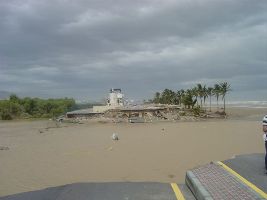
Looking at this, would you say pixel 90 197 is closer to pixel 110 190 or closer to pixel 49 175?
pixel 110 190

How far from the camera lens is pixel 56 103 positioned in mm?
122562

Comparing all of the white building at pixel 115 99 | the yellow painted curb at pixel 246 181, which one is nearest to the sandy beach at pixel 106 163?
the yellow painted curb at pixel 246 181

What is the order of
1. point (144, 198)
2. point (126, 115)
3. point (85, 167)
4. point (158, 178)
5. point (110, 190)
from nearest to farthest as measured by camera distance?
point (144, 198)
point (110, 190)
point (158, 178)
point (85, 167)
point (126, 115)

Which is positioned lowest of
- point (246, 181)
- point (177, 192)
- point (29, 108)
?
point (177, 192)

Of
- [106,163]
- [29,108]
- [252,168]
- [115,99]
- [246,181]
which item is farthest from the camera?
[29,108]

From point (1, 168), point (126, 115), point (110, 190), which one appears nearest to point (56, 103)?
point (126, 115)

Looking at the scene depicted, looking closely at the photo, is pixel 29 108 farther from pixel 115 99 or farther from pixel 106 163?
pixel 106 163

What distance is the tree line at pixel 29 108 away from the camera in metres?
104

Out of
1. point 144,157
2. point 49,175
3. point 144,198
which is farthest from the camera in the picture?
point 144,157

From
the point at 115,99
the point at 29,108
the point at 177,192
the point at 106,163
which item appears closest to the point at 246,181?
the point at 177,192

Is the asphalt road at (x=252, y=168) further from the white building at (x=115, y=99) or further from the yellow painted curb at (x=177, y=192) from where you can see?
the white building at (x=115, y=99)

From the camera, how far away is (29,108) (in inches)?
4562

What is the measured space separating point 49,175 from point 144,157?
4718 millimetres

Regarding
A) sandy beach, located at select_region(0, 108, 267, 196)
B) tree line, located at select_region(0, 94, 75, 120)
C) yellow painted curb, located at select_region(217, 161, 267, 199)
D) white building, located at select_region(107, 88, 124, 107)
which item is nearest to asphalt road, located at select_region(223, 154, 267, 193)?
yellow painted curb, located at select_region(217, 161, 267, 199)
